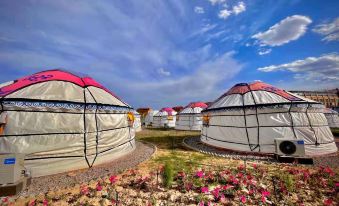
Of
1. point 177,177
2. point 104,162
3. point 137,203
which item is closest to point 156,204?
point 137,203

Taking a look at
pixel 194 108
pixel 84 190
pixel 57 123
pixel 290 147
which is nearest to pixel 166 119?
pixel 194 108

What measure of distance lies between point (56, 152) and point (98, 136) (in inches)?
56.8

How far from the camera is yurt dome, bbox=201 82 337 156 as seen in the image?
752 centimetres

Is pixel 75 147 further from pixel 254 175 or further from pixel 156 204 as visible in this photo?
pixel 254 175

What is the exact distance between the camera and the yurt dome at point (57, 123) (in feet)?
17.3

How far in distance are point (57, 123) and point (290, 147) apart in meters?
8.47

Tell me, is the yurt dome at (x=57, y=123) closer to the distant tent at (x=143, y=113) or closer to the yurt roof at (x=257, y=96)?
the yurt roof at (x=257, y=96)

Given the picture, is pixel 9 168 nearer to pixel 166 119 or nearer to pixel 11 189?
pixel 11 189

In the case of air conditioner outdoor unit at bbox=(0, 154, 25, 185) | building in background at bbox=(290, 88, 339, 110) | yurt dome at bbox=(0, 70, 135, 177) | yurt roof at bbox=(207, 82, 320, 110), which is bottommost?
air conditioner outdoor unit at bbox=(0, 154, 25, 185)

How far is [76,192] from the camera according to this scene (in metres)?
4.32

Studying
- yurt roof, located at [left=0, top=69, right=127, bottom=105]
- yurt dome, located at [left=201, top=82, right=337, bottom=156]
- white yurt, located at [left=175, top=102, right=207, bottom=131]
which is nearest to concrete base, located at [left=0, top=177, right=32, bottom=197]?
yurt roof, located at [left=0, top=69, right=127, bottom=105]

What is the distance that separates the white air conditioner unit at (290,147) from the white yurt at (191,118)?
1249 centimetres

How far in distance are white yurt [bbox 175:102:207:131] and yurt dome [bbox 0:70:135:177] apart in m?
13.3

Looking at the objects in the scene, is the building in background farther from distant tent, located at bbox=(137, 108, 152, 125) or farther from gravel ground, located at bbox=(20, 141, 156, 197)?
gravel ground, located at bbox=(20, 141, 156, 197)
